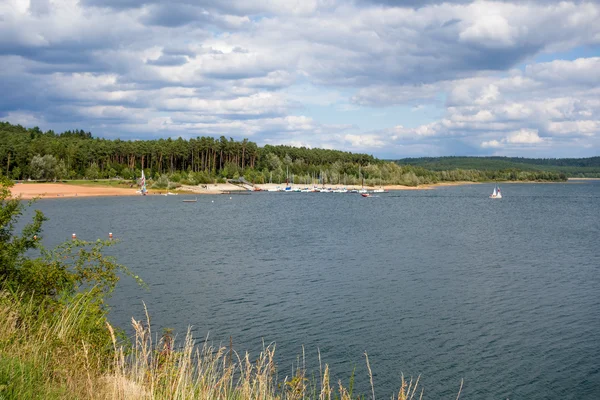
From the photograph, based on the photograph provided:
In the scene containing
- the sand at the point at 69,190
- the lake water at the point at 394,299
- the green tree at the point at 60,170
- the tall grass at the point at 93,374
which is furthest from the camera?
the green tree at the point at 60,170

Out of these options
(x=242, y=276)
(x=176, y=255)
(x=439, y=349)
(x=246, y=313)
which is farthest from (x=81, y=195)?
(x=439, y=349)

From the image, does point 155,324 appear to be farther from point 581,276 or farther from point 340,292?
point 581,276

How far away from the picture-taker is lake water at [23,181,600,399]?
885 inches

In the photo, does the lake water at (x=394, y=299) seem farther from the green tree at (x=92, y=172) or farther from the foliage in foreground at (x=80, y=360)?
the green tree at (x=92, y=172)

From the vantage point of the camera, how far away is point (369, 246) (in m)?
57.0

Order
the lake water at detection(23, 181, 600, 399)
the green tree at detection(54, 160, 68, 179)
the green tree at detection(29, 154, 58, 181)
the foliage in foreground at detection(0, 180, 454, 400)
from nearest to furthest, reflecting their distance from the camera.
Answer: the foliage in foreground at detection(0, 180, 454, 400) < the lake water at detection(23, 181, 600, 399) < the green tree at detection(29, 154, 58, 181) < the green tree at detection(54, 160, 68, 179)

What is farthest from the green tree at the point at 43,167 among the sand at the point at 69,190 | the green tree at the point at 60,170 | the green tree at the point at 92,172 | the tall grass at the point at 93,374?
the tall grass at the point at 93,374

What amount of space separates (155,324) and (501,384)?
54.6 feet

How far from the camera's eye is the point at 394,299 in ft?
108

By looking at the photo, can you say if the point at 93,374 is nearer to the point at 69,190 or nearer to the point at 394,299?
the point at 394,299

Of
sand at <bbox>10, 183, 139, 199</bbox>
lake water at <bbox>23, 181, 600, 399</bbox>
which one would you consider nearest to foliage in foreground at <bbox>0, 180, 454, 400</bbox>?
lake water at <bbox>23, 181, 600, 399</bbox>

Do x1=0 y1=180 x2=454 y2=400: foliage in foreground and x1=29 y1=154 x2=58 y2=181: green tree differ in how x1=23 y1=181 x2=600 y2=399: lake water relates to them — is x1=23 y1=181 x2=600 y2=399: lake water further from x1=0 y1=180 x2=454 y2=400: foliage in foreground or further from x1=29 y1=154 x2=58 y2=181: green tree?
x1=29 y1=154 x2=58 y2=181: green tree

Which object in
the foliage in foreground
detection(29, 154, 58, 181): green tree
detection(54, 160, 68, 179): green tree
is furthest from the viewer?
detection(54, 160, 68, 179): green tree

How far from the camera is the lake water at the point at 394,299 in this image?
22469 mm
